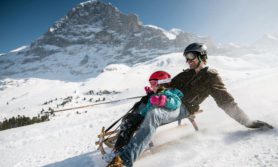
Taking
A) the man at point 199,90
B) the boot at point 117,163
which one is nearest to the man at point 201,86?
the man at point 199,90

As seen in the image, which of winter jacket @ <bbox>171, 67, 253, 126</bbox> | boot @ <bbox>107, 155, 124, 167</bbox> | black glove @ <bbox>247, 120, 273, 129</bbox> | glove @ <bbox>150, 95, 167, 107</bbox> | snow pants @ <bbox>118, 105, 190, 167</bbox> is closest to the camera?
boot @ <bbox>107, 155, 124, 167</bbox>

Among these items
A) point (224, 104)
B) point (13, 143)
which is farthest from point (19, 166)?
point (224, 104)

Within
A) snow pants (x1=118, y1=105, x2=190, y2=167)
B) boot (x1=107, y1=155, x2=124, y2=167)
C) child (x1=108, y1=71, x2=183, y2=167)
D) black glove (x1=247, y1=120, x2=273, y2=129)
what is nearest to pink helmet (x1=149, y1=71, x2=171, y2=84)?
child (x1=108, y1=71, x2=183, y2=167)

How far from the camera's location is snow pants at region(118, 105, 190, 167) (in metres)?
3.07

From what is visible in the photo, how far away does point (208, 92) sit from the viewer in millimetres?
Result: 4629

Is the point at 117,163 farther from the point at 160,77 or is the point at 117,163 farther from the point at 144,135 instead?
the point at 160,77

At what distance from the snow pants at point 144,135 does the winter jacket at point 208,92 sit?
1.02 metres

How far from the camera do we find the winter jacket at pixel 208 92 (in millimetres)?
4277

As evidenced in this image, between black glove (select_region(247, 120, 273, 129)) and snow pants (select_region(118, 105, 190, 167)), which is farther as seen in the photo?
black glove (select_region(247, 120, 273, 129))

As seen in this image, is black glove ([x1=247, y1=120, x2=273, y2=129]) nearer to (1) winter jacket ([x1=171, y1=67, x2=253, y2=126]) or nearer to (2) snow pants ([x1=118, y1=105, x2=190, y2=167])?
(1) winter jacket ([x1=171, y1=67, x2=253, y2=126])

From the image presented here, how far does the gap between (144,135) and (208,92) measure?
209 cm

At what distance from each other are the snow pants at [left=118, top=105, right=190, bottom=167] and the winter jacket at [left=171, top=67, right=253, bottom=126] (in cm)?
102

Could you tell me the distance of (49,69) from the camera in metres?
185

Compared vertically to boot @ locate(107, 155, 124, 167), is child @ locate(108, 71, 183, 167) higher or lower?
higher
